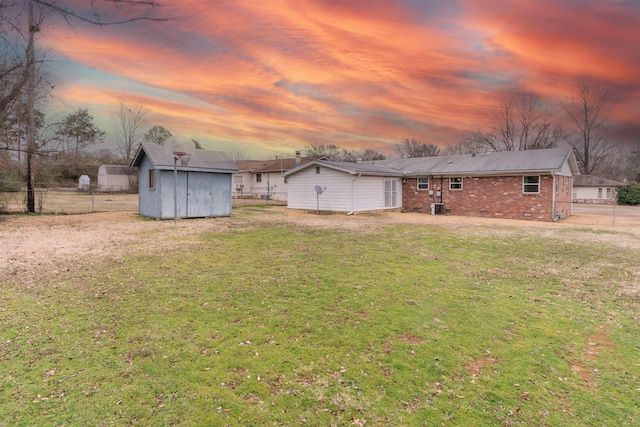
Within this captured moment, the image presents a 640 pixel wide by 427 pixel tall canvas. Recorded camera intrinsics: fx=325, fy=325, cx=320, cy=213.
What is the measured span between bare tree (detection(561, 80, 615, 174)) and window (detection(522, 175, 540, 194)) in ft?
120

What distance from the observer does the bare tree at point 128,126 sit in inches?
1849

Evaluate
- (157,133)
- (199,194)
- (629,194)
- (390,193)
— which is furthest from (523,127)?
(157,133)

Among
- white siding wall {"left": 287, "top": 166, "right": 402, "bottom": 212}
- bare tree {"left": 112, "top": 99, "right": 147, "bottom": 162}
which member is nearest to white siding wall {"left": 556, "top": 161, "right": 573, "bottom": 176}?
white siding wall {"left": 287, "top": 166, "right": 402, "bottom": 212}

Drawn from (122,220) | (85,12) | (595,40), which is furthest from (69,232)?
(595,40)

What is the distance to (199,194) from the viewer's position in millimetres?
16672

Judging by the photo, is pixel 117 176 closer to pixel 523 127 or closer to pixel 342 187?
pixel 342 187

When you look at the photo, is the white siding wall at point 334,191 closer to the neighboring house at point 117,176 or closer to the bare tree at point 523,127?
the neighboring house at point 117,176

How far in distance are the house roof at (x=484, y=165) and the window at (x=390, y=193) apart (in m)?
0.67

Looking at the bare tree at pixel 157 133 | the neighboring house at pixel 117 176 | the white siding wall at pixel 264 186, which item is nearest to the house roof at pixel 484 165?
the white siding wall at pixel 264 186

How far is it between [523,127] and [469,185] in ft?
111

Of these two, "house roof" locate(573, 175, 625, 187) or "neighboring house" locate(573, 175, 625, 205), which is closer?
"house roof" locate(573, 175, 625, 187)

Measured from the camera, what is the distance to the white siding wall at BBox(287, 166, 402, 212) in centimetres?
2073

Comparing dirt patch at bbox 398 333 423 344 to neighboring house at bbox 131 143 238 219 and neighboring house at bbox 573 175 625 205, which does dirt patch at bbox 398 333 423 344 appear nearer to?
neighboring house at bbox 131 143 238 219

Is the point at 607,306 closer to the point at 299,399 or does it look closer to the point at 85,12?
the point at 299,399
